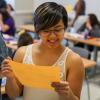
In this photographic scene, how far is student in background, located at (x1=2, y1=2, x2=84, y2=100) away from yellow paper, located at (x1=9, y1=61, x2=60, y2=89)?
3 centimetres

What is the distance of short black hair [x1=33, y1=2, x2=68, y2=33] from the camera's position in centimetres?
137

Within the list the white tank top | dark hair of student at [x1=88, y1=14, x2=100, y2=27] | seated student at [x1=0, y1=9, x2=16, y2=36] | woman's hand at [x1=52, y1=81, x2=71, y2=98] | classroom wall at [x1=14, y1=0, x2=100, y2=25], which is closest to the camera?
woman's hand at [x1=52, y1=81, x2=71, y2=98]

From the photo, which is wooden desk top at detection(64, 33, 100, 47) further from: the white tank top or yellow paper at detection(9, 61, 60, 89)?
yellow paper at detection(9, 61, 60, 89)

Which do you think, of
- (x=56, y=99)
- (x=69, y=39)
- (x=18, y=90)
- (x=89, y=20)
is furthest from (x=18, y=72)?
(x=89, y=20)

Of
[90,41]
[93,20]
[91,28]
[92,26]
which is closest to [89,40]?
[90,41]

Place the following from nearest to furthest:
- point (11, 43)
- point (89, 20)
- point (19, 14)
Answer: point (11, 43)
point (89, 20)
point (19, 14)

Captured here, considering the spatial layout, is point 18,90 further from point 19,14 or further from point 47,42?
point 19,14

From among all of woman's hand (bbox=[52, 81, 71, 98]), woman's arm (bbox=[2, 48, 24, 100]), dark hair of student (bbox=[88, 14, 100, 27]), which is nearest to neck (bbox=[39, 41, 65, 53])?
woman's arm (bbox=[2, 48, 24, 100])

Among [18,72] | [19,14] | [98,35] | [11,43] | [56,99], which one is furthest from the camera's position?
[19,14]

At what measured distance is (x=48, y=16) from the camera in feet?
4.51

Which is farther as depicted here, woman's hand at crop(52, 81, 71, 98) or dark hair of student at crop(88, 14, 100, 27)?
dark hair of student at crop(88, 14, 100, 27)

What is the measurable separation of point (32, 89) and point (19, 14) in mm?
7299

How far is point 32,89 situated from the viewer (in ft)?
4.92

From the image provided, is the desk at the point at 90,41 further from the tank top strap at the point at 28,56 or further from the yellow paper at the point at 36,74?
the yellow paper at the point at 36,74
